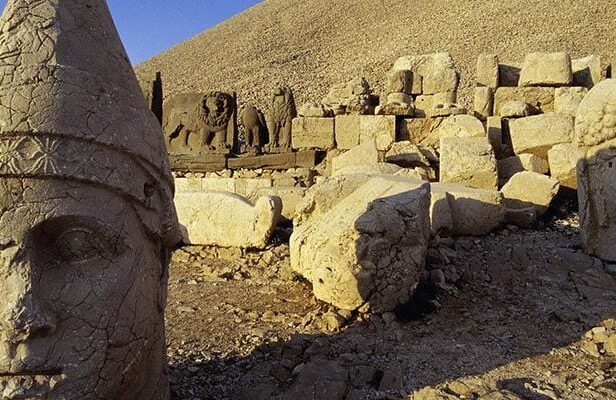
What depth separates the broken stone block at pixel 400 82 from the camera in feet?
39.4

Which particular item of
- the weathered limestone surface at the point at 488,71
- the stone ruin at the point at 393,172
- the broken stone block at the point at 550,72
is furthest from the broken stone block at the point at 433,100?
the broken stone block at the point at 550,72

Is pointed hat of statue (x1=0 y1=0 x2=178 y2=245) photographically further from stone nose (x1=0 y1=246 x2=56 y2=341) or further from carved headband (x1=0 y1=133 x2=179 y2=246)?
stone nose (x1=0 y1=246 x2=56 y2=341)

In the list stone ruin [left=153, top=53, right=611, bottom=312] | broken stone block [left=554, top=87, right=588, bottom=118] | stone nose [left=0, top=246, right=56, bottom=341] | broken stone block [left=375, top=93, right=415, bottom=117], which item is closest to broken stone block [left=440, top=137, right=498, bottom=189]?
stone ruin [left=153, top=53, right=611, bottom=312]

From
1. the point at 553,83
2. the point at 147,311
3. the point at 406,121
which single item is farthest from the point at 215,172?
the point at 147,311

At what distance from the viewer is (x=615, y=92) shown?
17.9 ft

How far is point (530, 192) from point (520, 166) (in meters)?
1.62

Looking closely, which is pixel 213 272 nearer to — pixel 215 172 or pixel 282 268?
pixel 282 268

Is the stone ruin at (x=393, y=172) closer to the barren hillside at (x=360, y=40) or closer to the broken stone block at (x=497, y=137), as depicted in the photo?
the broken stone block at (x=497, y=137)

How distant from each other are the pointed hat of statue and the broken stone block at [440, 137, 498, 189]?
6.21m

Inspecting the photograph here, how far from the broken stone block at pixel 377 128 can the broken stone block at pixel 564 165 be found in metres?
2.82

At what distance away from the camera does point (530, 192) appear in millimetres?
7207

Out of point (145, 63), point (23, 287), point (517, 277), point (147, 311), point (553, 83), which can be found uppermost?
point (145, 63)

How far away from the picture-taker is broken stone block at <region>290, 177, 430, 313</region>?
4523mm

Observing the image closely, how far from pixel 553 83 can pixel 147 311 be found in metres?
10.7
